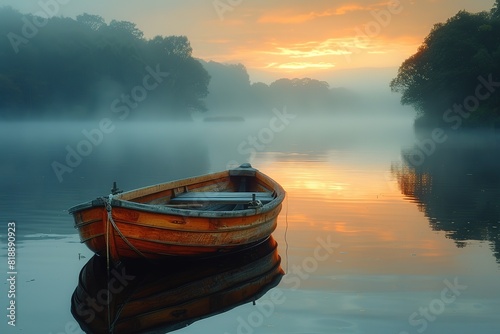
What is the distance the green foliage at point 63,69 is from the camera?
104 m

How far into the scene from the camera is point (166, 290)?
11750 millimetres

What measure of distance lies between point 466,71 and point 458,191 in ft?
163

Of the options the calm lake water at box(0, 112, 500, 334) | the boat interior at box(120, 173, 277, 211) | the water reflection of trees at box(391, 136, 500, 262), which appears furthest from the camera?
the water reflection of trees at box(391, 136, 500, 262)

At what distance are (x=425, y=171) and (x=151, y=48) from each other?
10544 cm

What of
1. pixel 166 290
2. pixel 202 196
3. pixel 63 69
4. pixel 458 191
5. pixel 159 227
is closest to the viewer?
pixel 166 290

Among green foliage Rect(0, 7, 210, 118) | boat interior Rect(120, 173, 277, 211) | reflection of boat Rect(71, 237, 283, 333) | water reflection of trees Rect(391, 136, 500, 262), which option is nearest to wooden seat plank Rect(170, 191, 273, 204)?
A: boat interior Rect(120, 173, 277, 211)

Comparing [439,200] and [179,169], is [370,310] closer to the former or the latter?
[439,200]

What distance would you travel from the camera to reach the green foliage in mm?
104500

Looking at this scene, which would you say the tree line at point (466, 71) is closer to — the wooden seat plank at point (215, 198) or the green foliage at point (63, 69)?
the green foliage at point (63, 69)

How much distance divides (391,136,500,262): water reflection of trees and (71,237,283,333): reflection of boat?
213 inches

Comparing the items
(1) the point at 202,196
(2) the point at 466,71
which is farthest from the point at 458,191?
(2) the point at 466,71

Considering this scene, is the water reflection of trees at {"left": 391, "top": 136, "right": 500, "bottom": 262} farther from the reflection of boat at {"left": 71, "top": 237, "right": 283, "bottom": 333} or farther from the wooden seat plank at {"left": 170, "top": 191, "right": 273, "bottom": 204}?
the reflection of boat at {"left": 71, "top": 237, "right": 283, "bottom": 333}

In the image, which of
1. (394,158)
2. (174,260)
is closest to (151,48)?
(394,158)

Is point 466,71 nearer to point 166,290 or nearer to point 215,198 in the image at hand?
point 215,198
